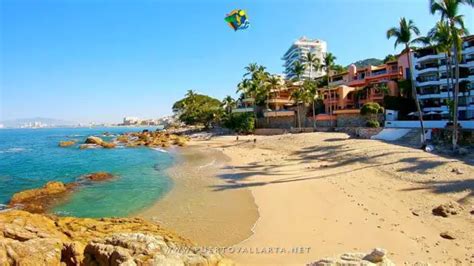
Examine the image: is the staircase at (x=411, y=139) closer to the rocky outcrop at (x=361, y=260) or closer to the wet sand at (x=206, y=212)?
the wet sand at (x=206, y=212)

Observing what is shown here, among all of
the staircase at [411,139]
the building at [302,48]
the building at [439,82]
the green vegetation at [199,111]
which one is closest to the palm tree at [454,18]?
the staircase at [411,139]

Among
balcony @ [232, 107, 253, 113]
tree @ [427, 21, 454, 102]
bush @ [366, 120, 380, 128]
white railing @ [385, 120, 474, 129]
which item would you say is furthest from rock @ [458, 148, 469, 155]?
balcony @ [232, 107, 253, 113]

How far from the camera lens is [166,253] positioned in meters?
8.38

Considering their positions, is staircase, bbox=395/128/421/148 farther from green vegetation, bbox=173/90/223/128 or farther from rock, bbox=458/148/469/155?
green vegetation, bbox=173/90/223/128

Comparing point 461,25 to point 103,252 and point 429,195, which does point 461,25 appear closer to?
point 429,195

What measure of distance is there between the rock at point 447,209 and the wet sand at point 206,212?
8.29m

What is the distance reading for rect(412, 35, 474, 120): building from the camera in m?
43.3

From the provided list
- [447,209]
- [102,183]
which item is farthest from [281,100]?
[447,209]

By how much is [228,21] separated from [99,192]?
18047 millimetres

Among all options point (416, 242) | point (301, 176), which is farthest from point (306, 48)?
point (416, 242)

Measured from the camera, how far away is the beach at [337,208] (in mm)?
11758

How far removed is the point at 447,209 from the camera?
14.8m

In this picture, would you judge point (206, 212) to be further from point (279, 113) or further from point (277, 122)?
point (277, 122)

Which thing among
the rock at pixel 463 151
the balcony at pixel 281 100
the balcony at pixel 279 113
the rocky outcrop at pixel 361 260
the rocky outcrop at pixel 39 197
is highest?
the balcony at pixel 281 100
